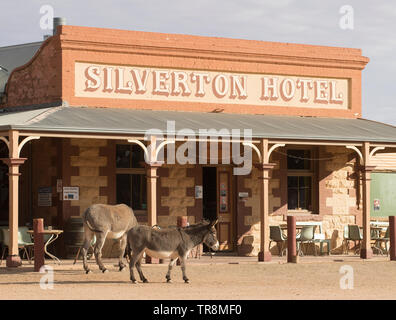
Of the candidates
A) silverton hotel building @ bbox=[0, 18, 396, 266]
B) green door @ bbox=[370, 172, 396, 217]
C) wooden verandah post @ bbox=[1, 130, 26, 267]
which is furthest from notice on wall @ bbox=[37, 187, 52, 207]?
green door @ bbox=[370, 172, 396, 217]

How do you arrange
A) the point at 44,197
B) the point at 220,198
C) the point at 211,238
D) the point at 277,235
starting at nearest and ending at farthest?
the point at 211,238 < the point at 44,197 < the point at 277,235 < the point at 220,198

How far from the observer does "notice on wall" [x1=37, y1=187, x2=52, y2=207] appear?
2119 centimetres

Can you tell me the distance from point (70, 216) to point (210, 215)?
3.89 meters

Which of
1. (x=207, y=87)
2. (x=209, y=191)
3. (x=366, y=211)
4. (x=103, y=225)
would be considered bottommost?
(x=103, y=225)

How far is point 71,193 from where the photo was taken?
20766mm

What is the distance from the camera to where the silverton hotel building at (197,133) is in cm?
2050

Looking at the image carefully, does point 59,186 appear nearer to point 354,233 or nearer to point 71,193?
point 71,193

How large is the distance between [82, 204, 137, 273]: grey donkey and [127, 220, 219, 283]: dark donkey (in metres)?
1.71

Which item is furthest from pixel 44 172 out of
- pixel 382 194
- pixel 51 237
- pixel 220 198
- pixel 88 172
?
pixel 382 194

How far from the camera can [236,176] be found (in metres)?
22.6

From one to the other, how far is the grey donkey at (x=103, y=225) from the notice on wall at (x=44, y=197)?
3.23 meters

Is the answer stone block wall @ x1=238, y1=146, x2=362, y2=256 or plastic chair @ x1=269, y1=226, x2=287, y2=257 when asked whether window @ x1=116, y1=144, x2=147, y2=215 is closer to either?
stone block wall @ x1=238, y1=146, x2=362, y2=256

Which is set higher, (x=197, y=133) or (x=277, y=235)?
(x=197, y=133)

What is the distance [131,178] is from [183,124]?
2.19 m
